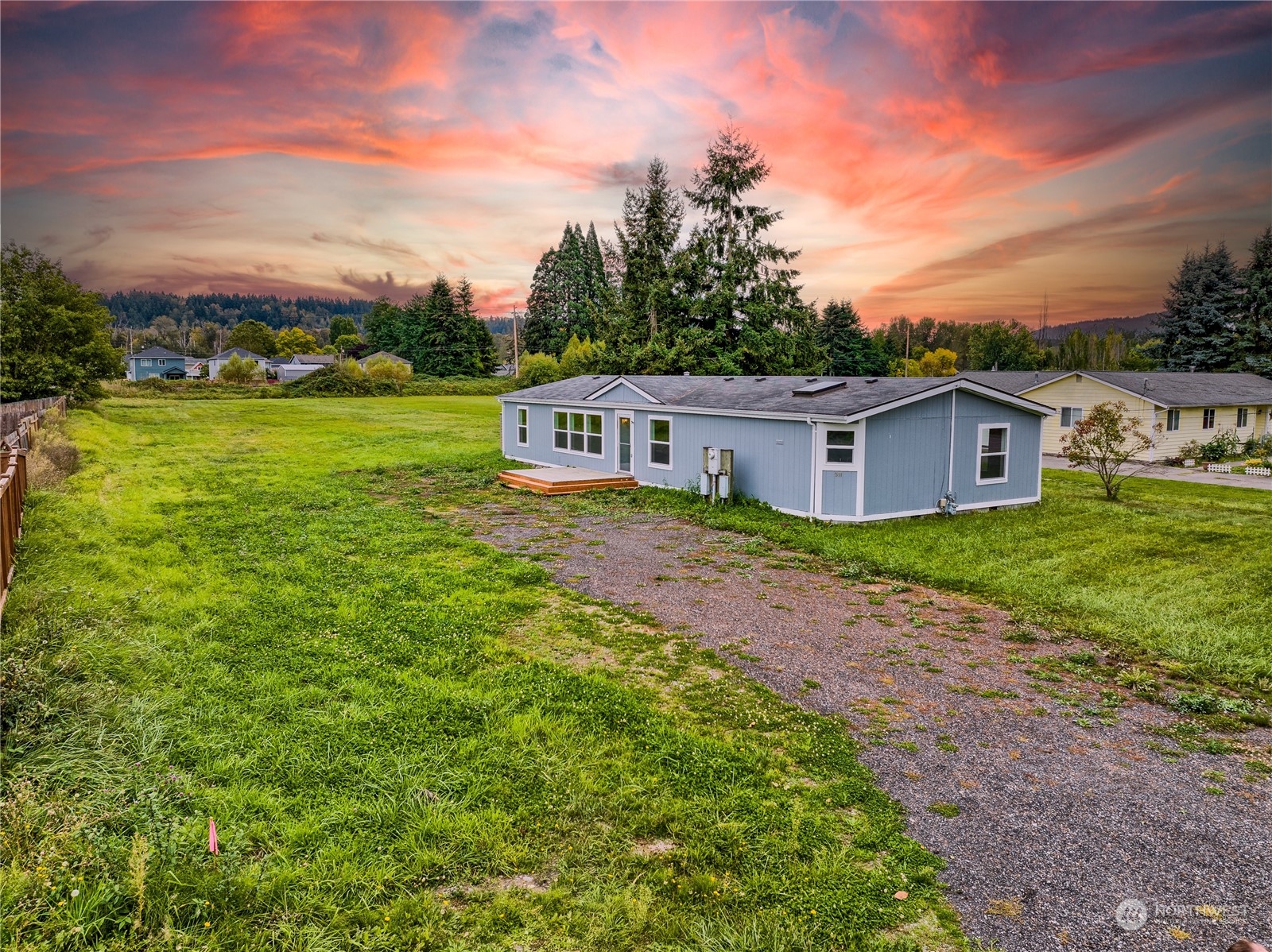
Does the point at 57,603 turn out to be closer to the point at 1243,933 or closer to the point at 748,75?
the point at 1243,933

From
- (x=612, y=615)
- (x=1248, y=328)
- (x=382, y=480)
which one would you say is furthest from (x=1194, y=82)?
(x=1248, y=328)

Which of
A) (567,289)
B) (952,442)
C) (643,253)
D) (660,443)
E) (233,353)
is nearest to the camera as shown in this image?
(952,442)

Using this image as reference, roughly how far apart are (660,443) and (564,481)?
2807 mm

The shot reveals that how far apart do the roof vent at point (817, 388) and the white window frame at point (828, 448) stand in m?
1.65

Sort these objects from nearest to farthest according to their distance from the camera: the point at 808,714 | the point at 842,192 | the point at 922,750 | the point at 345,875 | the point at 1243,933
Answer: the point at 1243,933
the point at 345,875
the point at 922,750
the point at 808,714
the point at 842,192

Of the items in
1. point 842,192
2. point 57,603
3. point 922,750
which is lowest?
point 922,750

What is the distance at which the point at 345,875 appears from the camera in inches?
142

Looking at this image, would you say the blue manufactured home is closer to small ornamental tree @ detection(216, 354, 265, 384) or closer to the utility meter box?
the utility meter box

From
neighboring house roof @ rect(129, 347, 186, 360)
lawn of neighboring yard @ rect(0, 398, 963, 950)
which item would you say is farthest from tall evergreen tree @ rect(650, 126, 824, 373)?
neighboring house roof @ rect(129, 347, 186, 360)

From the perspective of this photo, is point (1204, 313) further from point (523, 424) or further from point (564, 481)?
point (564, 481)

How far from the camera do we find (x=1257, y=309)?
133ft

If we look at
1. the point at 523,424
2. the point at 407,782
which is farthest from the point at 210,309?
the point at 407,782

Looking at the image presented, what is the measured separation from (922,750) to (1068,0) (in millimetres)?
17799

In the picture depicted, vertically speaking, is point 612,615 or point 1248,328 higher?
point 1248,328
